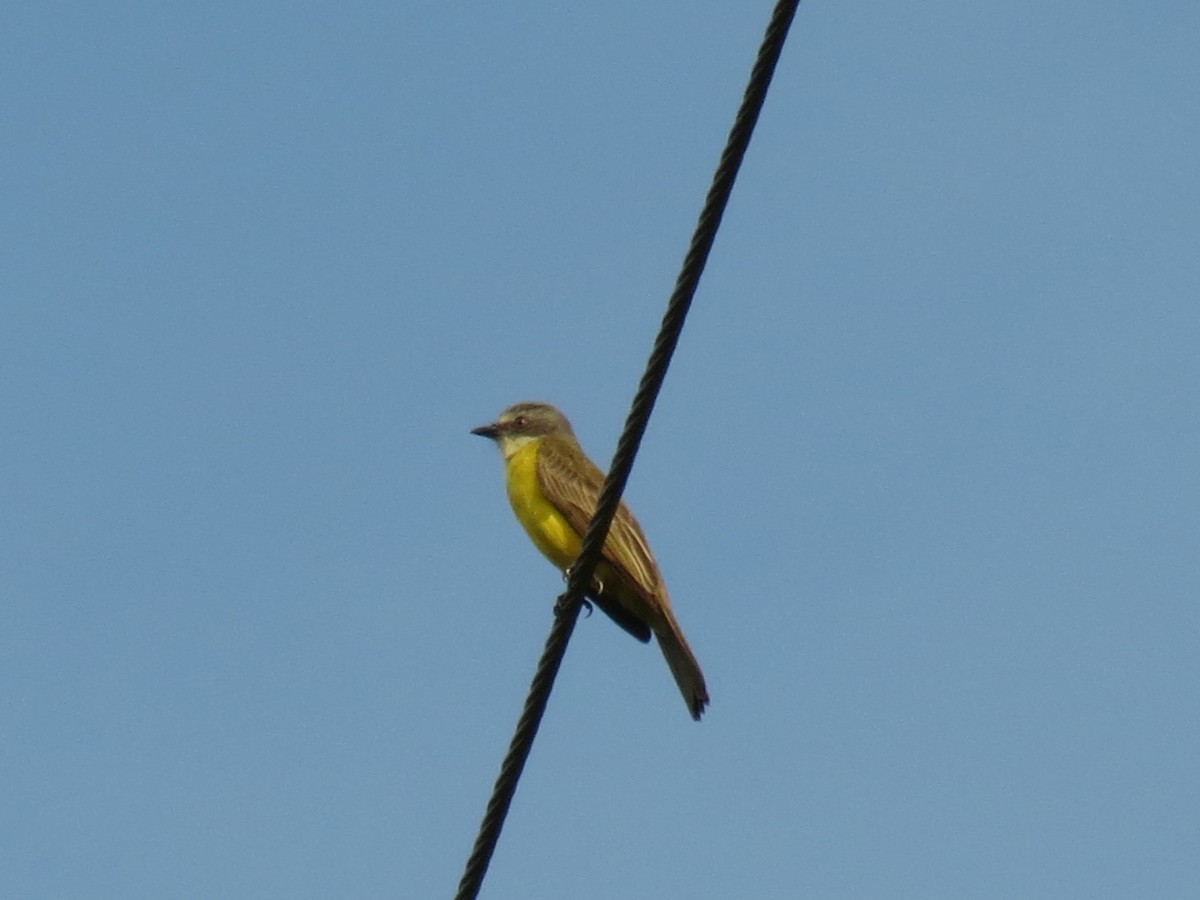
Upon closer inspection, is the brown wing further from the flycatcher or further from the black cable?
the black cable

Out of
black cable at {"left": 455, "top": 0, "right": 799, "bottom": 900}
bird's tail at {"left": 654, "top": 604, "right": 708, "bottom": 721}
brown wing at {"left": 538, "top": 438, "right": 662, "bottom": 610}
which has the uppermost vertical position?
black cable at {"left": 455, "top": 0, "right": 799, "bottom": 900}

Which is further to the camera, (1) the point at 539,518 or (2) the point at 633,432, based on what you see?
(1) the point at 539,518

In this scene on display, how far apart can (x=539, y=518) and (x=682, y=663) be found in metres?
1.28

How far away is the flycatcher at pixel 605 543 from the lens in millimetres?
9219

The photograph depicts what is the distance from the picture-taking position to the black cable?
4564 millimetres

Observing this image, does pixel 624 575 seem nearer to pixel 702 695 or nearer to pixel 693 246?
pixel 702 695

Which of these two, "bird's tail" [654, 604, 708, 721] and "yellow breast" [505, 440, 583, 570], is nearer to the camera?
"bird's tail" [654, 604, 708, 721]

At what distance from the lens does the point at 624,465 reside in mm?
5148

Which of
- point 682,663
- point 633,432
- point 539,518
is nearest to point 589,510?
point 539,518

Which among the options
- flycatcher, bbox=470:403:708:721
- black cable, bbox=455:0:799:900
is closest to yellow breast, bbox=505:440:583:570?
flycatcher, bbox=470:403:708:721

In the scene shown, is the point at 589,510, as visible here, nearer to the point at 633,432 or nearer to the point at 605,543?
the point at 605,543

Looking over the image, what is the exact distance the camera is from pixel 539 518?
10.0 meters

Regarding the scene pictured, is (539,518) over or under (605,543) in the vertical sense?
under

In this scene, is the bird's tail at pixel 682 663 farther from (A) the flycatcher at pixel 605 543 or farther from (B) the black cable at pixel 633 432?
(B) the black cable at pixel 633 432
